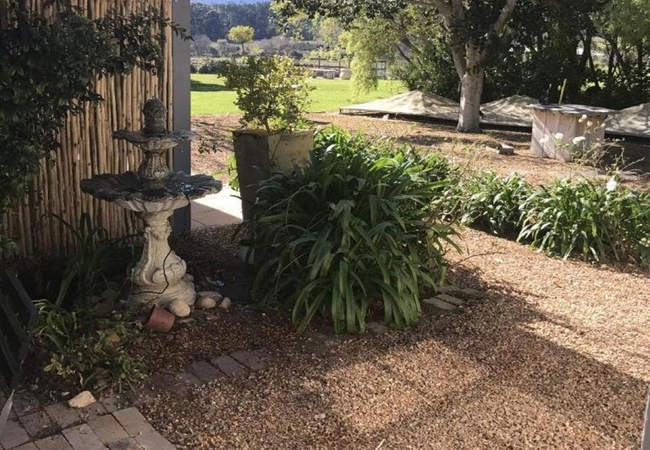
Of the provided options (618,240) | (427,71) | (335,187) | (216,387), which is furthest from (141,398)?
(427,71)

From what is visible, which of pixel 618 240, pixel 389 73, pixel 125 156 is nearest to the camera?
pixel 125 156

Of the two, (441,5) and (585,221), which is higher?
(441,5)

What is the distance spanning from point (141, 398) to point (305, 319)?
1113 mm

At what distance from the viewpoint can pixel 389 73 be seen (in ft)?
68.8

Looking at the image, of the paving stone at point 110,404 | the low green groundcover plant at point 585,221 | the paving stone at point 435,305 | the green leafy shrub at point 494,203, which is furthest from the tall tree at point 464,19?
the paving stone at point 110,404

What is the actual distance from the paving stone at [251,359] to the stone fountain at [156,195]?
57 cm

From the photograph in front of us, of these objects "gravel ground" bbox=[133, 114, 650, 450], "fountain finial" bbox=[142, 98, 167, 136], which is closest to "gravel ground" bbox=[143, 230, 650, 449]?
"gravel ground" bbox=[133, 114, 650, 450]

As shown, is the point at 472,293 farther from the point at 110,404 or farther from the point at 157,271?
the point at 110,404

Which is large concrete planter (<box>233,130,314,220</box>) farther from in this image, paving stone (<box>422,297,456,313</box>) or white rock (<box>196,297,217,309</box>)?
paving stone (<box>422,297,456,313</box>)

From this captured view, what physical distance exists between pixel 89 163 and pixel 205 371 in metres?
2.14

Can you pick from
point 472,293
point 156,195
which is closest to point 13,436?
point 156,195

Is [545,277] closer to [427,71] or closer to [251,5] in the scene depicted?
A: [427,71]

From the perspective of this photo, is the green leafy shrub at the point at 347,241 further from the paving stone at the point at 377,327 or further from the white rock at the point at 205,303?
the white rock at the point at 205,303

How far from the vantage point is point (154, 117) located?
12.8 ft
